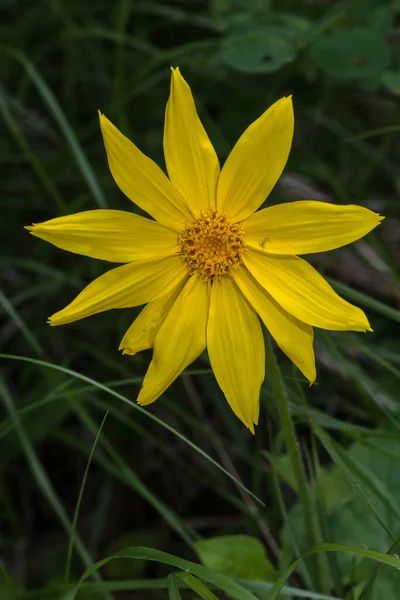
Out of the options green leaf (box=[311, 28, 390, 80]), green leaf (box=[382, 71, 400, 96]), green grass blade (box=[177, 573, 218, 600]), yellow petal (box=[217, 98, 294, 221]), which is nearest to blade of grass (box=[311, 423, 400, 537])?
green grass blade (box=[177, 573, 218, 600])

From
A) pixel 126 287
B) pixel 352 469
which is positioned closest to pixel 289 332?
pixel 126 287

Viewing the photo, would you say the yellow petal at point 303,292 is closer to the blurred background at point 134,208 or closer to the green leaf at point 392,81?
the blurred background at point 134,208

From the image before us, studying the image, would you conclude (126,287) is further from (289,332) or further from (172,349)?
(289,332)

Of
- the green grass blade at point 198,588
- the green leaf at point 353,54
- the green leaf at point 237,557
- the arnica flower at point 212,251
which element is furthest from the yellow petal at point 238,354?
the green leaf at point 353,54

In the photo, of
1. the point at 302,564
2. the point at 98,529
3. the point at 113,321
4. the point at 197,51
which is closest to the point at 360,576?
the point at 302,564

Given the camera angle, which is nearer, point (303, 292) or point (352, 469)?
point (303, 292)
